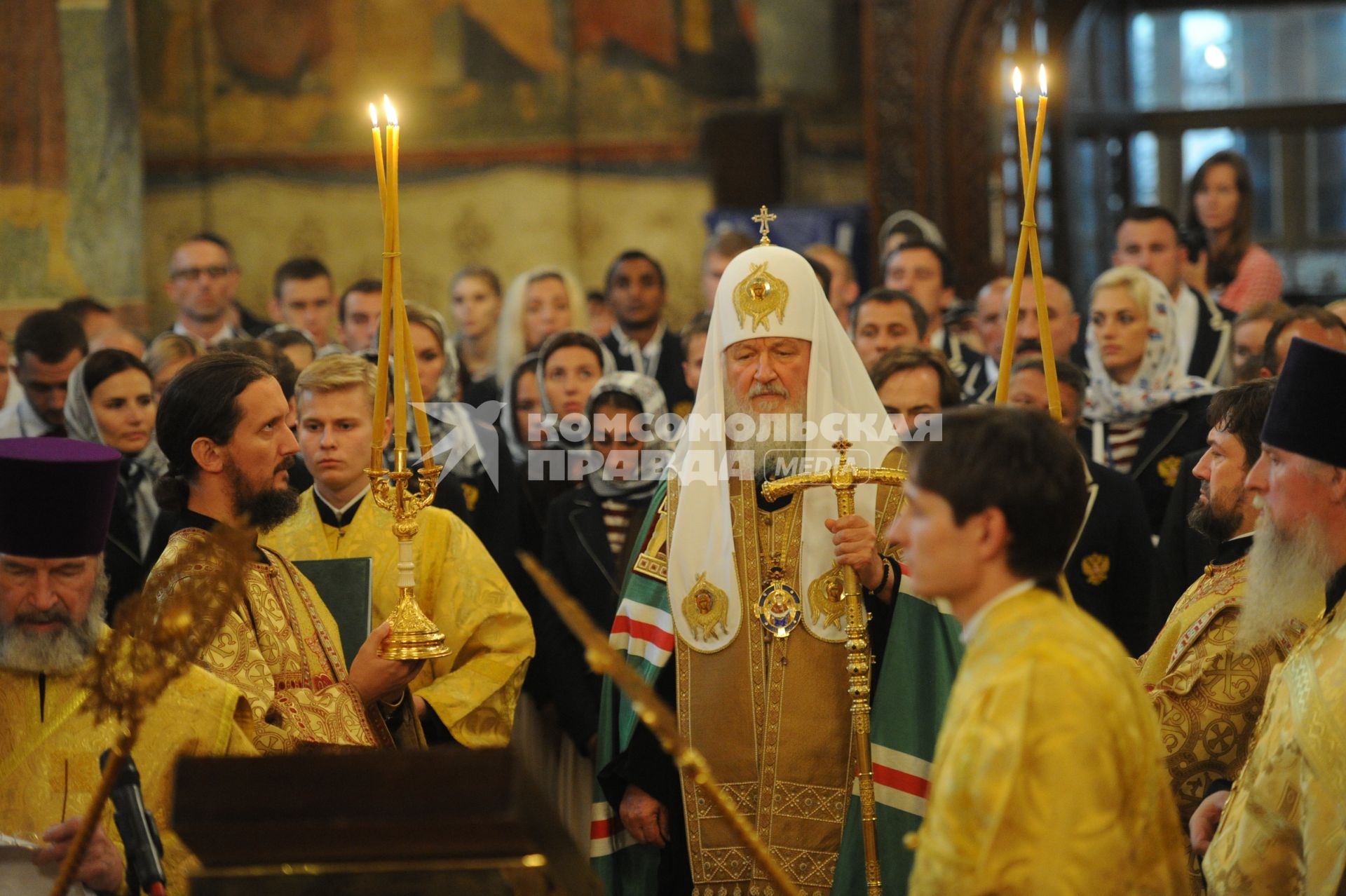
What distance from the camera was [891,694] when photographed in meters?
3.92

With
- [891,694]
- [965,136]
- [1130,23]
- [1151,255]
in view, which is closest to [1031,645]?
[891,694]

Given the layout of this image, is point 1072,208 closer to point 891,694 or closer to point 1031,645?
point 891,694

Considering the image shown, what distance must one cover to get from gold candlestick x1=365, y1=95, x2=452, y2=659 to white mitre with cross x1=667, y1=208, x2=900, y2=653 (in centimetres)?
75

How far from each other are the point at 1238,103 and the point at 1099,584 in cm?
932

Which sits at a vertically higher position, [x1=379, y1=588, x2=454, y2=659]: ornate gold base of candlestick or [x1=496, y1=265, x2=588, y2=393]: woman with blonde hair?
[x1=496, y1=265, x2=588, y2=393]: woman with blonde hair

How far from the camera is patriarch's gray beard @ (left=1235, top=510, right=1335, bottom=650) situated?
314 centimetres

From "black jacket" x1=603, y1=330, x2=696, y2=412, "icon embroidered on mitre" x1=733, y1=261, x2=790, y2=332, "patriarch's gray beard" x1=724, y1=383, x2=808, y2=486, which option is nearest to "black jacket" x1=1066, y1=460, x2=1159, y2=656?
"patriarch's gray beard" x1=724, y1=383, x2=808, y2=486

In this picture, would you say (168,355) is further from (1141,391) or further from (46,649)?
(1141,391)

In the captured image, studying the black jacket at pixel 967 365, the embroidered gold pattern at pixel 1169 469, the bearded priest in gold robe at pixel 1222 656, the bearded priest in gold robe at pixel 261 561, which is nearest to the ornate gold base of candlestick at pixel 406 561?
the bearded priest in gold robe at pixel 261 561

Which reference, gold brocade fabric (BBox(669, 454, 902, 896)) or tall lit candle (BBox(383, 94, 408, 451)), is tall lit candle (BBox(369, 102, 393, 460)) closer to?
tall lit candle (BBox(383, 94, 408, 451))

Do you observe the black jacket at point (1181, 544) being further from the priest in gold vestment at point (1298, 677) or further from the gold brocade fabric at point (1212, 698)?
the priest in gold vestment at point (1298, 677)

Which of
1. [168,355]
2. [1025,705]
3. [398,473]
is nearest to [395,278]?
[398,473]

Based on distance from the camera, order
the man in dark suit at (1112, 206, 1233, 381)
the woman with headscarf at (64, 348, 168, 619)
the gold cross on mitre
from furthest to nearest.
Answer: the man in dark suit at (1112, 206, 1233, 381)
the woman with headscarf at (64, 348, 168, 619)
the gold cross on mitre

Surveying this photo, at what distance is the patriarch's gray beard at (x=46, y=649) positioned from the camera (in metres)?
3.22
